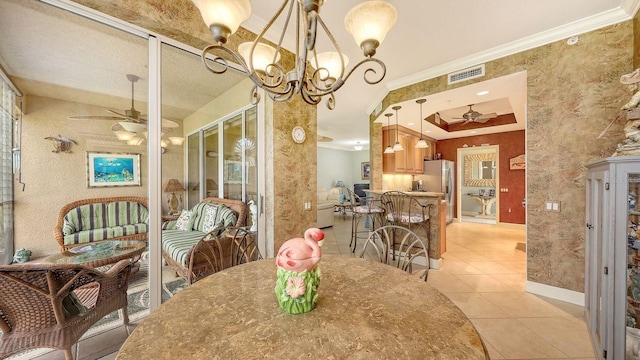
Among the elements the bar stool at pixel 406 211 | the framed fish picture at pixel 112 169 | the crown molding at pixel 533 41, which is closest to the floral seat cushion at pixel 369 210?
the bar stool at pixel 406 211

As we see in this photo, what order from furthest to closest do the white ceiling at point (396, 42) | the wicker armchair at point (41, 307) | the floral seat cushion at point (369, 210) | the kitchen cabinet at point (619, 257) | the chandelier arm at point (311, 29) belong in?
the floral seat cushion at point (369, 210), the white ceiling at point (396, 42), the kitchen cabinet at point (619, 257), the wicker armchair at point (41, 307), the chandelier arm at point (311, 29)

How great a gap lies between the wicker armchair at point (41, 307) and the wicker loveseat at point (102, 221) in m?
0.55

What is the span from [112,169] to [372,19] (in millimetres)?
2156

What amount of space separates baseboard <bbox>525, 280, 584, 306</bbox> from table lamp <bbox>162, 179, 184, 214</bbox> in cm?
394

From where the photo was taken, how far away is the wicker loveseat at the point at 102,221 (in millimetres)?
1725

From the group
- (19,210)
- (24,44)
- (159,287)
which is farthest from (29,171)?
(159,287)

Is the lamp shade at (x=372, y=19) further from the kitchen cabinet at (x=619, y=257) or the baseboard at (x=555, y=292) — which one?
the baseboard at (x=555, y=292)

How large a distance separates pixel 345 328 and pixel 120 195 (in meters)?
2.09

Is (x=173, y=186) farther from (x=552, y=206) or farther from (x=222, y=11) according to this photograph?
(x=552, y=206)

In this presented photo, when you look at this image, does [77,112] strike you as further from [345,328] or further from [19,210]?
[345,328]

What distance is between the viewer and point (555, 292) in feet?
8.21

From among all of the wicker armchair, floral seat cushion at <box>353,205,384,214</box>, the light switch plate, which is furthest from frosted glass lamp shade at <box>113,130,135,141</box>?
the light switch plate

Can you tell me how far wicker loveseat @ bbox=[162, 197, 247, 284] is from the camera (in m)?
2.33

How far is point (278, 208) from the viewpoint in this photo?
8.48 feet
